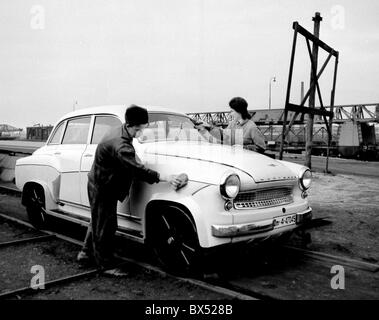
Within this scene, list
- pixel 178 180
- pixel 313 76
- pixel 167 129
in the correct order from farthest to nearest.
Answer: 1. pixel 313 76
2. pixel 167 129
3. pixel 178 180

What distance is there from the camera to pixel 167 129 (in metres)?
4.60

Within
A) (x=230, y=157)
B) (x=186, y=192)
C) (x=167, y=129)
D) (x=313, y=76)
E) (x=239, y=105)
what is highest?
(x=313, y=76)

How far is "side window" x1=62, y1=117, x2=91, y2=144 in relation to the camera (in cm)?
499

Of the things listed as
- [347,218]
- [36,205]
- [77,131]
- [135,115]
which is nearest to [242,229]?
[135,115]

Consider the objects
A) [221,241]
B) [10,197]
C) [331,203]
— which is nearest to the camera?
[221,241]

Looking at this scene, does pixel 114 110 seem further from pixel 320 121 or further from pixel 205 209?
pixel 320 121

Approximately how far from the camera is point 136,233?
403cm

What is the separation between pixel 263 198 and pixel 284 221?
0.32 m

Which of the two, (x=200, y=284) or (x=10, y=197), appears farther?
(x=10, y=197)

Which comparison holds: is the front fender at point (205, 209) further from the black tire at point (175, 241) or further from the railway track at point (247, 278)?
the railway track at point (247, 278)

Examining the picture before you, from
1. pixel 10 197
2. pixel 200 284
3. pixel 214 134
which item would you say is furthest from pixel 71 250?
pixel 10 197
